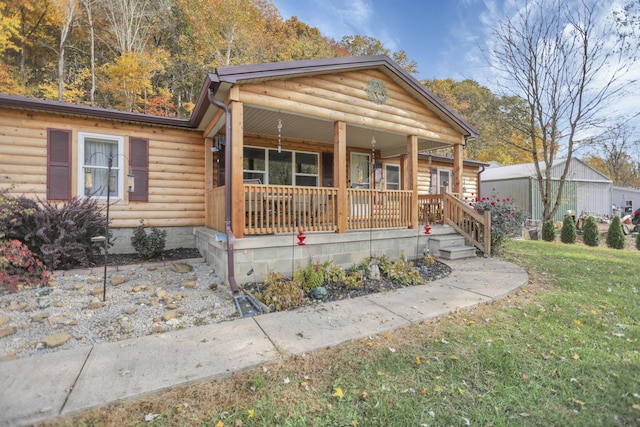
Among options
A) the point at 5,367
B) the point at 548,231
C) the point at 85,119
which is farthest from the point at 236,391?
the point at 548,231

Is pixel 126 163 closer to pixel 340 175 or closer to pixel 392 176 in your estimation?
pixel 340 175

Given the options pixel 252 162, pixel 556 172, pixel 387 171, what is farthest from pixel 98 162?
pixel 556 172

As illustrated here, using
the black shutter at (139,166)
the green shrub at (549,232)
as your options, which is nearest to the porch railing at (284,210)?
the black shutter at (139,166)

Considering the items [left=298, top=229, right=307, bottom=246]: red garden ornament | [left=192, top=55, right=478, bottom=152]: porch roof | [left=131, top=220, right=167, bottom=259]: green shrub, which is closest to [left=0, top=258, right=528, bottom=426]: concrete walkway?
[left=298, top=229, right=307, bottom=246]: red garden ornament

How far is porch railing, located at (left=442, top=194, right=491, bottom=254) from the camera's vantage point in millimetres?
7348

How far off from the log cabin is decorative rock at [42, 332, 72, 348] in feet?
6.84

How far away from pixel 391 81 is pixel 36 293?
25.3 feet

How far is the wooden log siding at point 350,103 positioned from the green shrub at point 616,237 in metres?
7.64

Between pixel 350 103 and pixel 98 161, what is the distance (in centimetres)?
566

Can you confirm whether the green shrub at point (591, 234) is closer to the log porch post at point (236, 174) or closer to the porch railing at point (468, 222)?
the porch railing at point (468, 222)

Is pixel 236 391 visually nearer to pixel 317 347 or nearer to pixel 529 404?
pixel 317 347

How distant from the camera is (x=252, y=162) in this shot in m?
8.23

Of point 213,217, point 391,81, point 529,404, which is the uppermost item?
point 391,81

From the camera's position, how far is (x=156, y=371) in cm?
251
